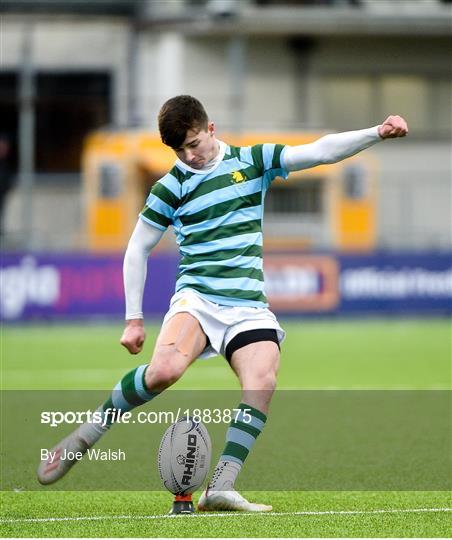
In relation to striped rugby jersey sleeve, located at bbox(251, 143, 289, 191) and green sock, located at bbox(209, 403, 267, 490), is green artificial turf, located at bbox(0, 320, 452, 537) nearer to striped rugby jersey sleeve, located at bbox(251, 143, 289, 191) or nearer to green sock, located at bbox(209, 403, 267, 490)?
green sock, located at bbox(209, 403, 267, 490)

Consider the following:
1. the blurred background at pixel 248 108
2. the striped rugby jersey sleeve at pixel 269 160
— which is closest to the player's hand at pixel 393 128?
the striped rugby jersey sleeve at pixel 269 160

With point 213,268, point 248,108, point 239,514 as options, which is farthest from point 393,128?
point 248,108

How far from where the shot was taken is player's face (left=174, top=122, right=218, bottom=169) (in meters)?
7.16

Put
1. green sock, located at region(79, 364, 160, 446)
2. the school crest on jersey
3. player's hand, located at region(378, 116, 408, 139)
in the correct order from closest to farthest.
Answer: player's hand, located at region(378, 116, 408, 139)
green sock, located at region(79, 364, 160, 446)
the school crest on jersey

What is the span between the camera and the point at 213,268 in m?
7.33

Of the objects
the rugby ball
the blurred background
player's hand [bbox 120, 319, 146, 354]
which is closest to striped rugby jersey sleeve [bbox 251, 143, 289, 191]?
player's hand [bbox 120, 319, 146, 354]

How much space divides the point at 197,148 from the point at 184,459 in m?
1.42

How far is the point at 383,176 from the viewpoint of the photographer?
28688mm

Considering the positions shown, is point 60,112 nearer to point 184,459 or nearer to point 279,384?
point 279,384

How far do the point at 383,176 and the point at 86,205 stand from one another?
550 cm

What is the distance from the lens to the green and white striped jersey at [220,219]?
289 inches

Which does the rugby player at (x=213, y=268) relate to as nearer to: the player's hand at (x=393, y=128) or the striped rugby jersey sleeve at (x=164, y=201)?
the striped rugby jersey sleeve at (x=164, y=201)

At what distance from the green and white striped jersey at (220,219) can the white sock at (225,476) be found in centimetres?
76

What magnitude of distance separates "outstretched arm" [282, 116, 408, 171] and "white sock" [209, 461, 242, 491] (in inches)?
55.3
